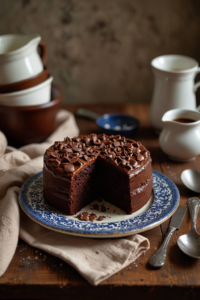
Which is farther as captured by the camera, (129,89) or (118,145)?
(129,89)

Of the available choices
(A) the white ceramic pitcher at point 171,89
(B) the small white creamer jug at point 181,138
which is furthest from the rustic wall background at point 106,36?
(B) the small white creamer jug at point 181,138

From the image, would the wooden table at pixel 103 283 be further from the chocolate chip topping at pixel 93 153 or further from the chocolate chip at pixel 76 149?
the chocolate chip at pixel 76 149

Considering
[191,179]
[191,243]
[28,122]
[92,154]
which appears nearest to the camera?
[191,243]

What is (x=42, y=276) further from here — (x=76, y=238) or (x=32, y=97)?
(x=32, y=97)

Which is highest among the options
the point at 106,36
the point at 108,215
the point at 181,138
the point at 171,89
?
the point at 106,36

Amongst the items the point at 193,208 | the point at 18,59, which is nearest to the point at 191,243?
the point at 193,208

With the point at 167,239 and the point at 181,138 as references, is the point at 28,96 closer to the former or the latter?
the point at 181,138

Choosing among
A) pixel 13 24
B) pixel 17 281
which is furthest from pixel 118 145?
pixel 13 24
